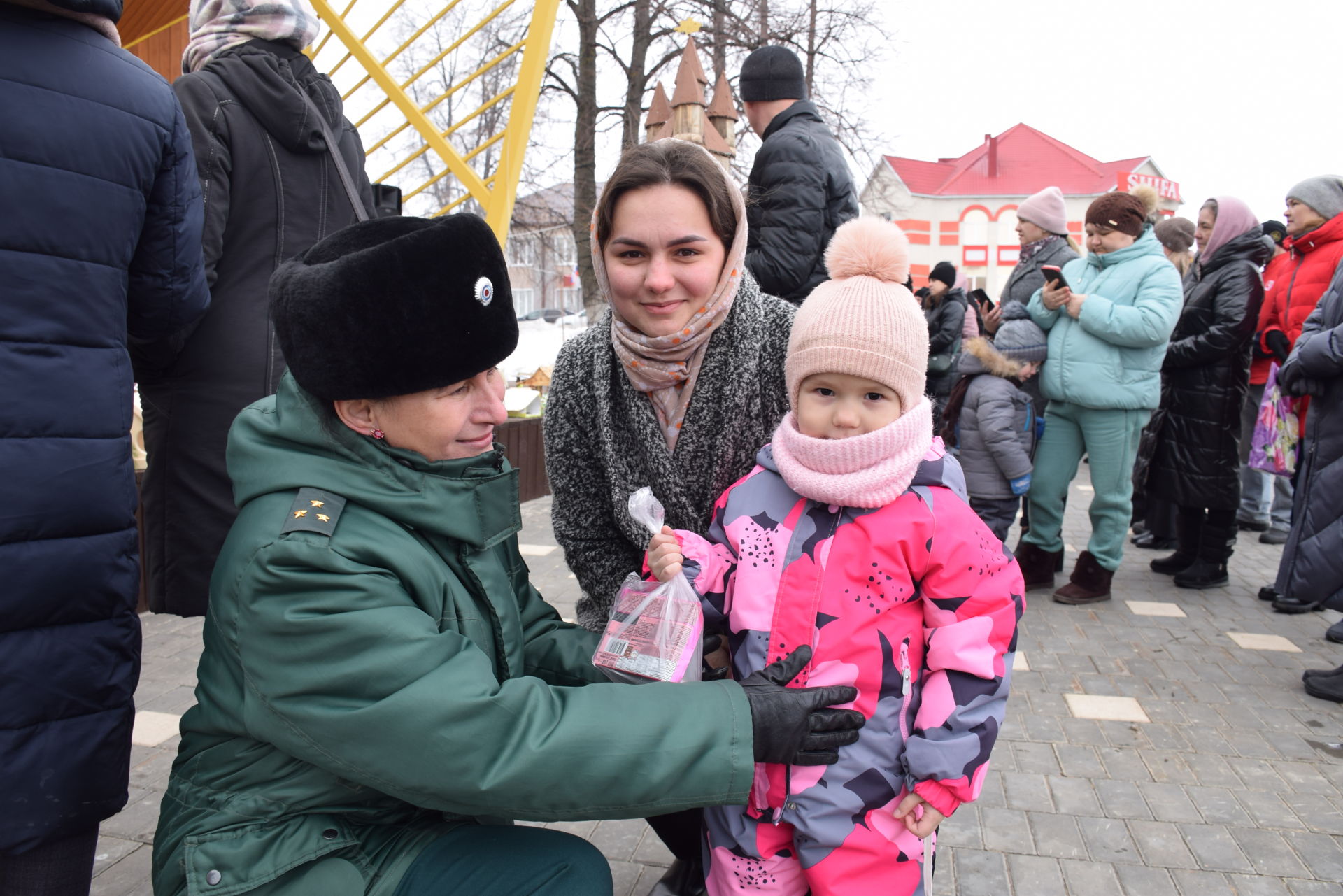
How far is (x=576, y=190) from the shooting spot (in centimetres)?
1548

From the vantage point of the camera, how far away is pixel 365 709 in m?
1.31

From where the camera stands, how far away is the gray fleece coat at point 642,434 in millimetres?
2047

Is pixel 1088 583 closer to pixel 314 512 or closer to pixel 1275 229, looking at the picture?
pixel 1275 229

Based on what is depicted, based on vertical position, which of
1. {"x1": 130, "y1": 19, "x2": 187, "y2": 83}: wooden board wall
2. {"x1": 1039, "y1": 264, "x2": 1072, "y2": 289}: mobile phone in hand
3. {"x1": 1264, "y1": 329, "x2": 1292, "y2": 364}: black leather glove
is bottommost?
{"x1": 1264, "y1": 329, "x2": 1292, "y2": 364}: black leather glove

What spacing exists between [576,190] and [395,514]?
1477cm

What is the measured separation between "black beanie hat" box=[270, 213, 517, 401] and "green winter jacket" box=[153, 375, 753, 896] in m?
0.11

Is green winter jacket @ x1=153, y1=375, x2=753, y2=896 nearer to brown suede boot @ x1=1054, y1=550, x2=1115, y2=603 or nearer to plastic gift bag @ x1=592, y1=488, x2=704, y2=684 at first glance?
plastic gift bag @ x1=592, y1=488, x2=704, y2=684

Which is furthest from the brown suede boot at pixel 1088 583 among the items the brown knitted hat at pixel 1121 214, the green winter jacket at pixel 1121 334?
the brown knitted hat at pixel 1121 214

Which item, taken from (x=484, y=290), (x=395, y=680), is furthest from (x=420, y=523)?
(x=484, y=290)

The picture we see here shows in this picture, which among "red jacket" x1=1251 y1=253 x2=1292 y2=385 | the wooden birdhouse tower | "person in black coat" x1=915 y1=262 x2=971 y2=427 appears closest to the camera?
"red jacket" x1=1251 y1=253 x2=1292 y2=385

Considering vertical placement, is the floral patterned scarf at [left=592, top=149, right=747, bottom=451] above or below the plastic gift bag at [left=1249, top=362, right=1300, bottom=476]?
above

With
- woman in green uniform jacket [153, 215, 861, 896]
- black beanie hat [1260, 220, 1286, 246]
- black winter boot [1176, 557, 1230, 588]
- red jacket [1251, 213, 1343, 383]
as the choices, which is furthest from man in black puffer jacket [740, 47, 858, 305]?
black beanie hat [1260, 220, 1286, 246]

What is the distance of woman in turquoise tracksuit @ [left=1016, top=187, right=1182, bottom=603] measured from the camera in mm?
4652

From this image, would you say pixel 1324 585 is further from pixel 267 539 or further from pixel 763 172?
pixel 267 539
